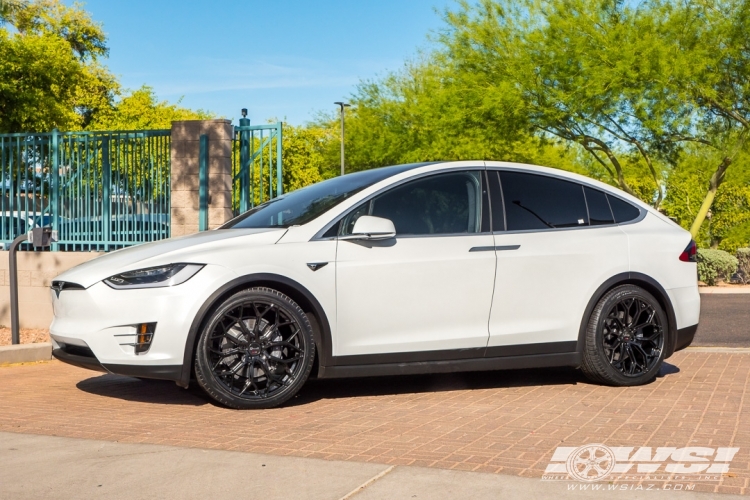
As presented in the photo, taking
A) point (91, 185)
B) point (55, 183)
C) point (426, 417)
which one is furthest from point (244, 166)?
point (426, 417)

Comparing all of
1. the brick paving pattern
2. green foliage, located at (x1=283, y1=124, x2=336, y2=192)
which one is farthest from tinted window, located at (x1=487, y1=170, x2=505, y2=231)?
green foliage, located at (x1=283, y1=124, x2=336, y2=192)

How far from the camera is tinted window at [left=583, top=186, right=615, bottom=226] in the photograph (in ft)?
26.0

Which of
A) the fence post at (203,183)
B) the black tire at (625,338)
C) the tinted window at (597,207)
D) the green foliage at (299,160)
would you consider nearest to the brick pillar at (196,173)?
the fence post at (203,183)

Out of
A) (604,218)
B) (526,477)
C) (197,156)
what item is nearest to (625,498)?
(526,477)

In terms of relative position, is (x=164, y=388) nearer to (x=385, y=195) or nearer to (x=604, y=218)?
(x=385, y=195)

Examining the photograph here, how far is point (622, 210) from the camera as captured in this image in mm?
8086

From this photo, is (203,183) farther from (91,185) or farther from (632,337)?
(632,337)

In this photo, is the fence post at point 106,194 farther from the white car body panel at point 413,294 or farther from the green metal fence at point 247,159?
the white car body panel at point 413,294

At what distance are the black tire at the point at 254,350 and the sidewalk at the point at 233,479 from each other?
121cm

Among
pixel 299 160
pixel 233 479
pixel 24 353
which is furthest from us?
pixel 299 160

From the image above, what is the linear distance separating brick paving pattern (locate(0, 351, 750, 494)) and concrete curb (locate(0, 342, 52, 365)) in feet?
2.92

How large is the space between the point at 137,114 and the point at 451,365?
2244 inches

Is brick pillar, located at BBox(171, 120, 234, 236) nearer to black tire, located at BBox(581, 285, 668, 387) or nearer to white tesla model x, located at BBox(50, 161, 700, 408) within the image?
white tesla model x, located at BBox(50, 161, 700, 408)

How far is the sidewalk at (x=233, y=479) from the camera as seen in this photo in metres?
4.43
